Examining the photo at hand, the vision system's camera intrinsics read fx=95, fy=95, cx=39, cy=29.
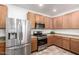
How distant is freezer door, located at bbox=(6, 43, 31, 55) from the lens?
231cm

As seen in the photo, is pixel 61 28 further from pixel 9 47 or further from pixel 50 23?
pixel 9 47

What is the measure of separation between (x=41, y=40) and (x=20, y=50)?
2.02 ft

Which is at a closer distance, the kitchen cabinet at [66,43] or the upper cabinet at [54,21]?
the upper cabinet at [54,21]

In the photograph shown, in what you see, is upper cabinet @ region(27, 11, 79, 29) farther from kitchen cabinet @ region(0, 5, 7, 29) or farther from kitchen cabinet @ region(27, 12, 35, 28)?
kitchen cabinet @ region(0, 5, 7, 29)

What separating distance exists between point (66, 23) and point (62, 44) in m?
0.56

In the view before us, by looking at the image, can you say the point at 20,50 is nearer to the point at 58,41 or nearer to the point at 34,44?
the point at 34,44

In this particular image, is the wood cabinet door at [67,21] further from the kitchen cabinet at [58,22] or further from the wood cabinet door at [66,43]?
the wood cabinet door at [66,43]

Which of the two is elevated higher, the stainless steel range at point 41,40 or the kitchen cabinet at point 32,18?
the kitchen cabinet at point 32,18

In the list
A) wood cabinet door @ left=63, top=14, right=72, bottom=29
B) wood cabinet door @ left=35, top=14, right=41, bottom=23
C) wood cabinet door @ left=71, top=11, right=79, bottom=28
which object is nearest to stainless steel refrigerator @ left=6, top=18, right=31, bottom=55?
wood cabinet door @ left=35, top=14, right=41, bottom=23

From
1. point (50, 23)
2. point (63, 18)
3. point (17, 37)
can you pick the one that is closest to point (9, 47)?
point (17, 37)

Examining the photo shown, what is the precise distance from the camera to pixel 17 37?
2.35m

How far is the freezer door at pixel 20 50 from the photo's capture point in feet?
7.58

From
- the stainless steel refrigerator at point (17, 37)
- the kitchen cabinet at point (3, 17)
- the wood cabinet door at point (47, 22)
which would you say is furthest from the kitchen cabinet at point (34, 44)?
the kitchen cabinet at point (3, 17)

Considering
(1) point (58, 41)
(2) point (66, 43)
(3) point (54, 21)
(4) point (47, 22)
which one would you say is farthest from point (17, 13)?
(2) point (66, 43)
